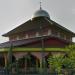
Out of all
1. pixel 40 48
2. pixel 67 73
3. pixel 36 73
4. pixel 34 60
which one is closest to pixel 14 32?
A: pixel 34 60

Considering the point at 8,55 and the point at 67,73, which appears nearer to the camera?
the point at 67,73

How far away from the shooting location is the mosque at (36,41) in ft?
121

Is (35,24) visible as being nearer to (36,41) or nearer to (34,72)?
(36,41)

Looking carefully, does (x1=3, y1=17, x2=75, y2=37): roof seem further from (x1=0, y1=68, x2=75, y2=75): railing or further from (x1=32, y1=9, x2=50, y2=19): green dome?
(x1=0, y1=68, x2=75, y2=75): railing

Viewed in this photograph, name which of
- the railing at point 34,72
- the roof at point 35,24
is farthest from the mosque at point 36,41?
the railing at point 34,72

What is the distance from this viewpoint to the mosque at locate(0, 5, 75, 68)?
37000 mm

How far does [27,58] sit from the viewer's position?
127ft

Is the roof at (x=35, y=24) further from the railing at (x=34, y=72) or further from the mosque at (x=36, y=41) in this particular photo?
the railing at (x=34, y=72)

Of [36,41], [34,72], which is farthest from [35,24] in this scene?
[34,72]

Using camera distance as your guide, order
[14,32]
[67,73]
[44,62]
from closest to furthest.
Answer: [67,73]
[44,62]
[14,32]

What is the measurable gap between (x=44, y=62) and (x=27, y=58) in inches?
149

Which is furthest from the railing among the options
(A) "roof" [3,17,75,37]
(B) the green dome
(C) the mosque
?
(B) the green dome

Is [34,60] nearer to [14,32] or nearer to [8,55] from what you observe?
[8,55]

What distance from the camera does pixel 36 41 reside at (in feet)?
125
